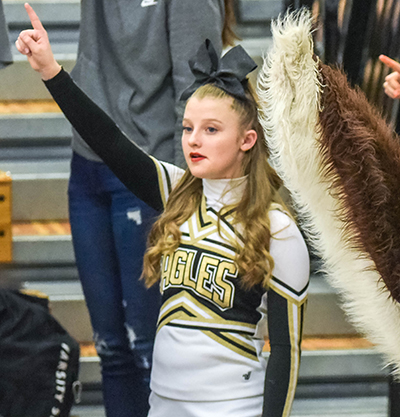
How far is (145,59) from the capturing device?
1481 millimetres

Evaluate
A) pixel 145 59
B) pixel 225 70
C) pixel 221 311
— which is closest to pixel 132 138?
pixel 145 59

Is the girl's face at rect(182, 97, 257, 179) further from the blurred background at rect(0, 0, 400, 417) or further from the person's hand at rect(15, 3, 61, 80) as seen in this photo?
the blurred background at rect(0, 0, 400, 417)

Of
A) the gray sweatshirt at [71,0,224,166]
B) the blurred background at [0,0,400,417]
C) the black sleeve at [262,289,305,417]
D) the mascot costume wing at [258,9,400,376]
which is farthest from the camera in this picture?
the blurred background at [0,0,400,417]

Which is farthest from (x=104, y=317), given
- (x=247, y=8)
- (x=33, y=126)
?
(x=247, y=8)

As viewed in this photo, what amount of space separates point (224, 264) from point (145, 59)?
593mm

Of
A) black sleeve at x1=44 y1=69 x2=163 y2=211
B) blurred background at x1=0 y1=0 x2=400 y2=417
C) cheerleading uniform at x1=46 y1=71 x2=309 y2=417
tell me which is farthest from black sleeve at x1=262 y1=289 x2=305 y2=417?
blurred background at x1=0 y1=0 x2=400 y2=417

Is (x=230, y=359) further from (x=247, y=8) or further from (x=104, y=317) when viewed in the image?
(x=247, y=8)

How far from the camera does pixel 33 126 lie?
243 cm

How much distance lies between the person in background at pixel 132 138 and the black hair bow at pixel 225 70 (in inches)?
8.9

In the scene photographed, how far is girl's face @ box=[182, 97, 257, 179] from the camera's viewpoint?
1125 millimetres

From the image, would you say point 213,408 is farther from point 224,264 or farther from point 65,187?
point 65,187

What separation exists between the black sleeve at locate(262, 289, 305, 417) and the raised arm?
35cm

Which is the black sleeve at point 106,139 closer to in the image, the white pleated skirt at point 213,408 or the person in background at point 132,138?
the person in background at point 132,138

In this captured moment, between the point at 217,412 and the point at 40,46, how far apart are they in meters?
0.71
